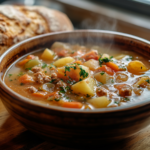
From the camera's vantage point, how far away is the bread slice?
9.79ft

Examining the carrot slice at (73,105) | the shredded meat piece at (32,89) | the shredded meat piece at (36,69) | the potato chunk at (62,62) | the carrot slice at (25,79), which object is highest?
→ the carrot slice at (73,105)

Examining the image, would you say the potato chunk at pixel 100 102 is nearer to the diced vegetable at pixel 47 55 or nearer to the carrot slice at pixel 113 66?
the carrot slice at pixel 113 66

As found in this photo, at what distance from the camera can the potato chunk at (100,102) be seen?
5.28 feet

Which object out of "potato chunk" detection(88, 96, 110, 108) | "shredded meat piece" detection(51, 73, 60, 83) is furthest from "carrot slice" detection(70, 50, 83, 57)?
"potato chunk" detection(88, 96, 110, 108)

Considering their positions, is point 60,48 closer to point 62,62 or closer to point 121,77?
point 62,62

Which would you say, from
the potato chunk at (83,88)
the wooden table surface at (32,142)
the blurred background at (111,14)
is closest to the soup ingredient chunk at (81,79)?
the potato chunk at (83,88)

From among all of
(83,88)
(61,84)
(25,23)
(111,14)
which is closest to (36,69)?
(61,84)

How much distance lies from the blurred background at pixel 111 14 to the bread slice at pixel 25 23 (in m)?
0.81

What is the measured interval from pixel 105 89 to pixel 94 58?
662mm

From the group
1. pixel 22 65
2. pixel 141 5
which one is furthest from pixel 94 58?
pixel 141 5

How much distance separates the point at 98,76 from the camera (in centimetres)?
202

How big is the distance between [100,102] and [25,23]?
7.27 ft

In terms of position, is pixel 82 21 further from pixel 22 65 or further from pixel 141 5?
pixel 22 65

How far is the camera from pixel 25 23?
10.8 feet
